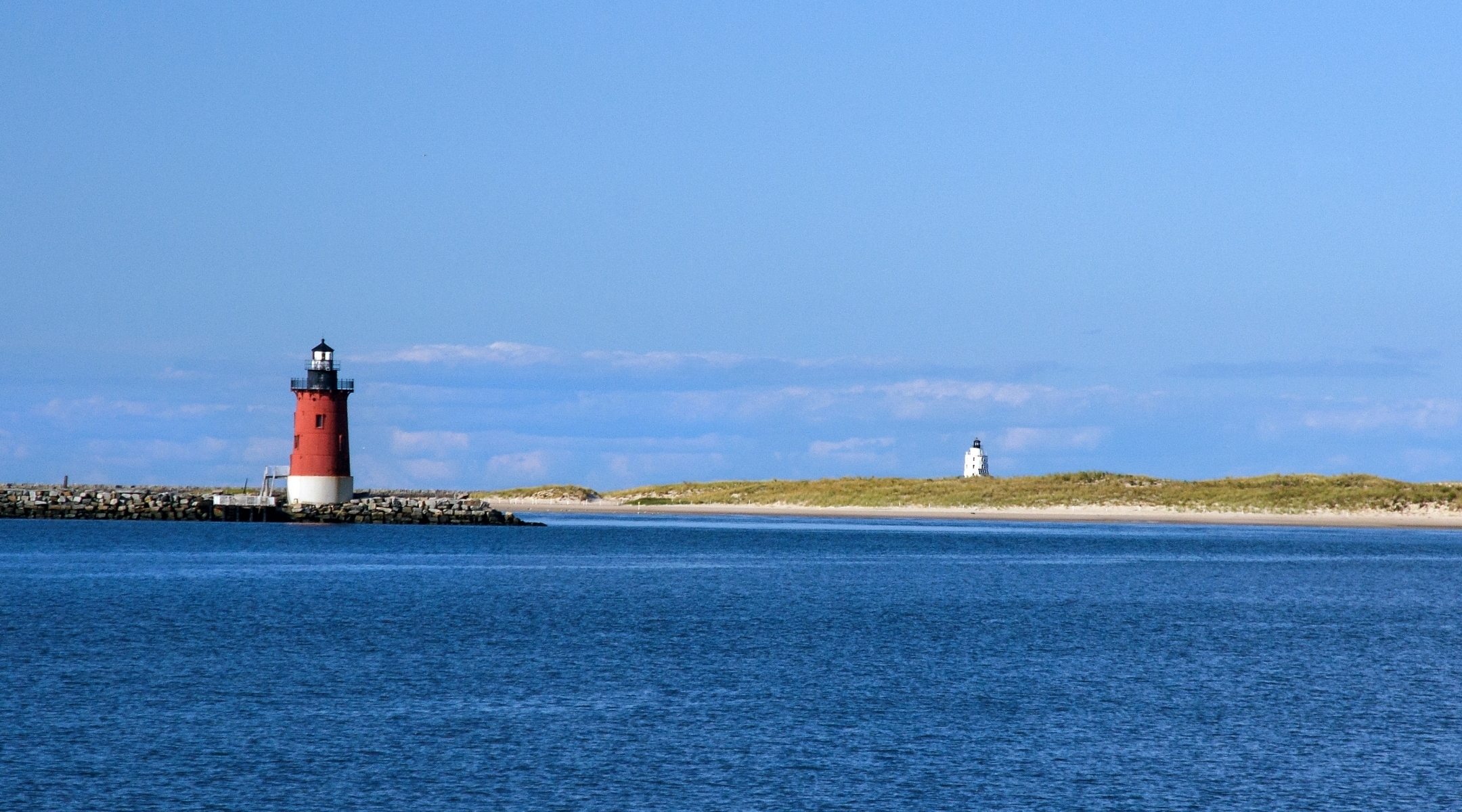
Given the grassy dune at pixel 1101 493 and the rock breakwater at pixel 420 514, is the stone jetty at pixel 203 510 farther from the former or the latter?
the grassy dune at pixel 1101 493

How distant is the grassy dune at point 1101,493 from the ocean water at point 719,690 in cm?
6043

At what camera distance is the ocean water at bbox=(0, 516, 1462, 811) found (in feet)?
70.9

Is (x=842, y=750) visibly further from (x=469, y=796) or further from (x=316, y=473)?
(x=316, y=473)

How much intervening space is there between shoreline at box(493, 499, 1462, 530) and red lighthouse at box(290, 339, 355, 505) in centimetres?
6174

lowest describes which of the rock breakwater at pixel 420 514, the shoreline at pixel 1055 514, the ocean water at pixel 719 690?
the ocean water at pixel 719 690

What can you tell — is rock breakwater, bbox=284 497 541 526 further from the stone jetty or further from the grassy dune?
the grassy dune

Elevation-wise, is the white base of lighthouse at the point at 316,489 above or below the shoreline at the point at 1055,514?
above

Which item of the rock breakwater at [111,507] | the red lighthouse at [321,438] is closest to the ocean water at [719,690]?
the red lighthouse at [321,438]

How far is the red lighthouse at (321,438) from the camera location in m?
78.9

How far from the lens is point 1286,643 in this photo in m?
39.2

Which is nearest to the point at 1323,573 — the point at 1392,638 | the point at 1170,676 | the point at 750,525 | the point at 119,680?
the point at 1392,638

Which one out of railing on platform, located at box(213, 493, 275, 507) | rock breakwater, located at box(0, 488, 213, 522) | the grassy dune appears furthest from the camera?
the grassy dune

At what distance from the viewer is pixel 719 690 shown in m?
30.2

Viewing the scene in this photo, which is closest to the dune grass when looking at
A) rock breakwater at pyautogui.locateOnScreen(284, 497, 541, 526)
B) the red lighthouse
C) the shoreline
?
the shoreline
